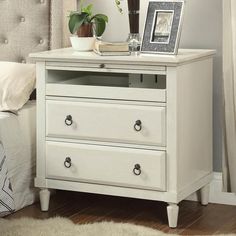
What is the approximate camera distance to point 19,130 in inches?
137

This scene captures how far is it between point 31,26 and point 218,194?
1.25 m

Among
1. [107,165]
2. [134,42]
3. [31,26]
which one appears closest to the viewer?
[107,165]

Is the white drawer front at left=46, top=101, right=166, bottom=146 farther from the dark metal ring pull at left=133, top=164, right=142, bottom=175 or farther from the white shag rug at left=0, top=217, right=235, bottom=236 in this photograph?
the white shag rug at left=0, top=217, right=235, bottom=236

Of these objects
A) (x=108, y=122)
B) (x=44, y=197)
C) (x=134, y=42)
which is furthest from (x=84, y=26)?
(x=44, y=197)

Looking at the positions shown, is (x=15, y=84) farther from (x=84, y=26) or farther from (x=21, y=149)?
(x=84, y=26)

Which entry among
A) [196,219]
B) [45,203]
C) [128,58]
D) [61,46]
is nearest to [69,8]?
[61,46]

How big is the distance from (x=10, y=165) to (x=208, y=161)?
93 cm

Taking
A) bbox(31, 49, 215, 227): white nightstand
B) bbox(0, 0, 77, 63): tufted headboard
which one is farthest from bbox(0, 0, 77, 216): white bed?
bbox(31, 49, 215, 227): white nightstand

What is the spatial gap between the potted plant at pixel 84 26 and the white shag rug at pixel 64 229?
812 millimetres

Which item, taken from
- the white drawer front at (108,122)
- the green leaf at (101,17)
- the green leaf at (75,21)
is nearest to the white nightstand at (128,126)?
the white drawer front at (108,122)

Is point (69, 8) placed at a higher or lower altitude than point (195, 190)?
higher

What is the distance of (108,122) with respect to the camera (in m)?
3.29

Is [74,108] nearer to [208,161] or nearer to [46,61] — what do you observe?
[46,61]

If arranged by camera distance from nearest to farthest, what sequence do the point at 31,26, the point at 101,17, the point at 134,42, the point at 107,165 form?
the point at 107,165
the point at 134,42
the point at 101,17
the point at 31,26
